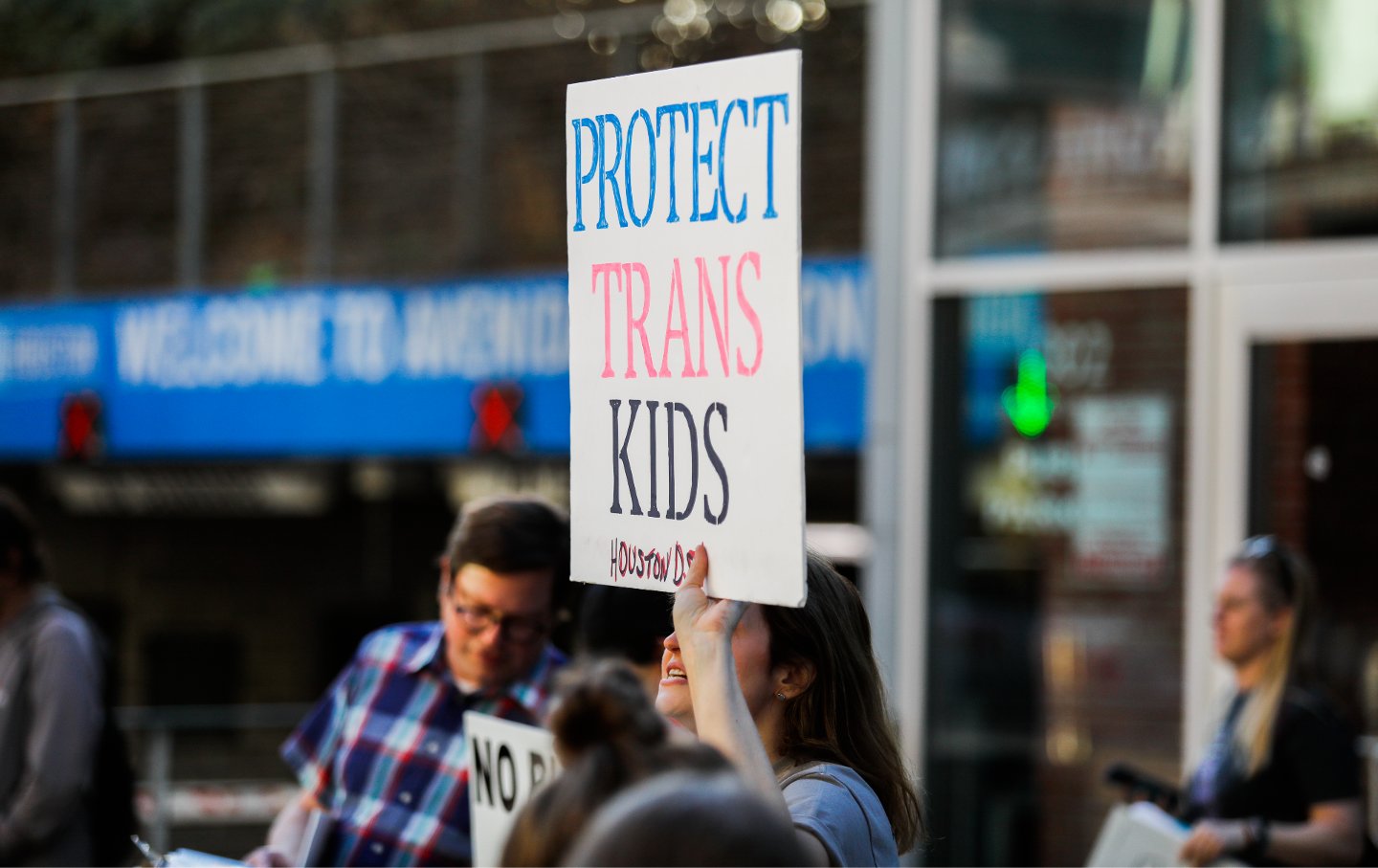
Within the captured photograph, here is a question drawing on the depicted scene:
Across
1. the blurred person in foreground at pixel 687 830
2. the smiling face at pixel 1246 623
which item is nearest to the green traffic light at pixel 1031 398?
the smiling face at pixel 1246 623

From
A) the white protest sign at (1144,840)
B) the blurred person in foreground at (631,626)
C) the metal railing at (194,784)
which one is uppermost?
the blurred person in foreground at (631,626)

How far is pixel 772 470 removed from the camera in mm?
2627

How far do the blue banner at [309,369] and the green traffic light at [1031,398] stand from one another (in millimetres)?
1894

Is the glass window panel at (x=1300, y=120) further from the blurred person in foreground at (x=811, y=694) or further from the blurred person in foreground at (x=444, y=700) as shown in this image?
the blurred person in foreground at (x=811, y=694)

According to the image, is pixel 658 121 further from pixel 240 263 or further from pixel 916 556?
pixel 240 263

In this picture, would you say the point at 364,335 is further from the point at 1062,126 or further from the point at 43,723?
the point at 43,723

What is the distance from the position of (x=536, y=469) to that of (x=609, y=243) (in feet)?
26.7

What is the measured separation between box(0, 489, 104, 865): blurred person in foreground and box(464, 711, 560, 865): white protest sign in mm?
1444

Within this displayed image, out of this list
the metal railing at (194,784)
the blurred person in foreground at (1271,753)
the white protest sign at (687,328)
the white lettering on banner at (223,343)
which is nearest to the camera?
the white protest sign at (687,328)

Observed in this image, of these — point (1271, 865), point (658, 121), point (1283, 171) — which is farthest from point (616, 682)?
point (1283, 171)

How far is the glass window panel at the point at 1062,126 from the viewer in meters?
7.18

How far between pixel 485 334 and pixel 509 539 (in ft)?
22.8

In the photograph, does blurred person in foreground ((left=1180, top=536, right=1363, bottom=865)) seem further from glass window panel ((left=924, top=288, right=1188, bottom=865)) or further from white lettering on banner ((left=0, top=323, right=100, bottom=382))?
white lettering on banner ((left=0, top=323, right=100, bottom=382))

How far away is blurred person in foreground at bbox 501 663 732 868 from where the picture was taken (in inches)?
70.9
